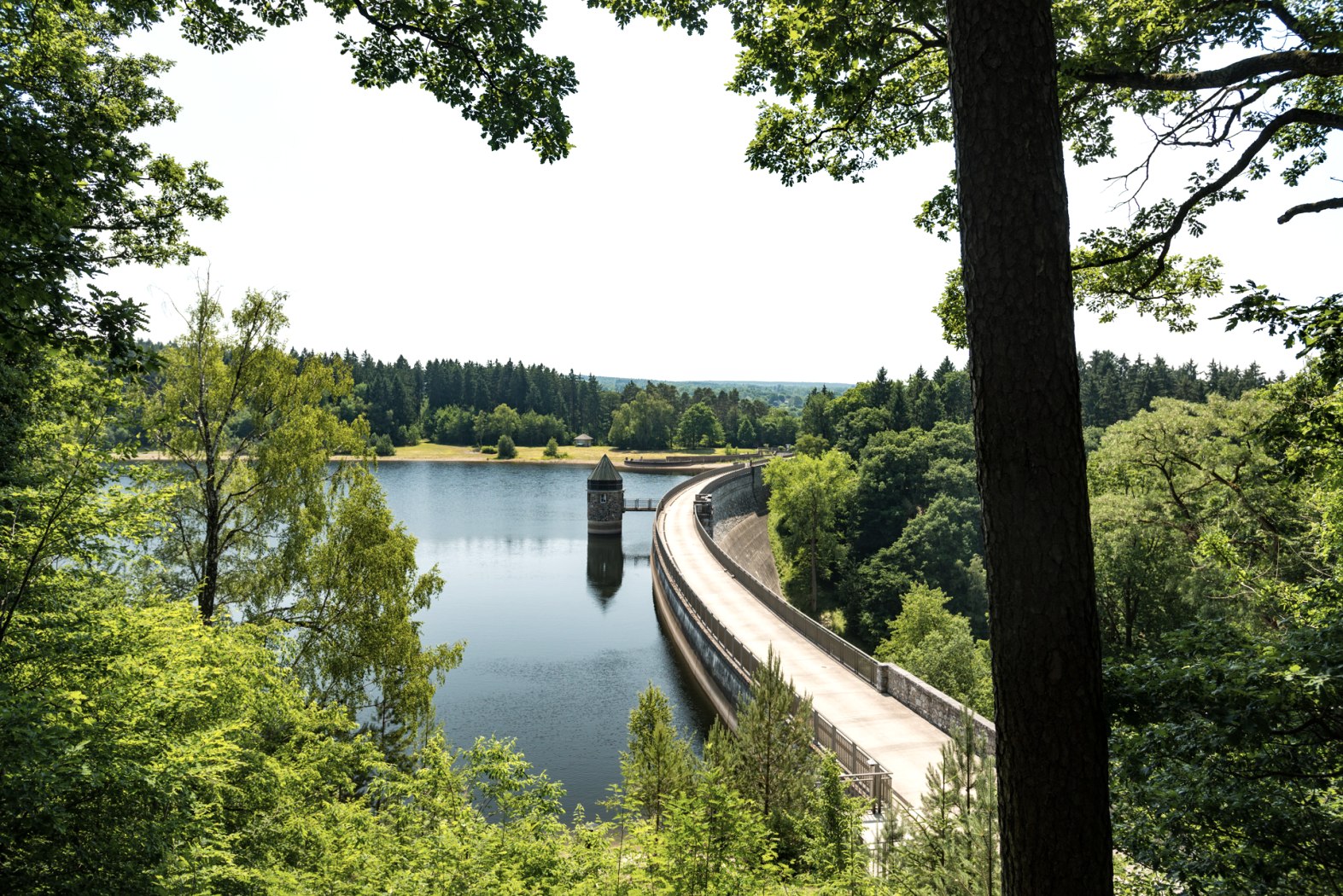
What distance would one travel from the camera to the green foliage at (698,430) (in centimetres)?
13138

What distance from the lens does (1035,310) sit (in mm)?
2904

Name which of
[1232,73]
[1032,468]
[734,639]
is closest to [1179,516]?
[734,639]

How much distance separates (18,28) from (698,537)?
137ft

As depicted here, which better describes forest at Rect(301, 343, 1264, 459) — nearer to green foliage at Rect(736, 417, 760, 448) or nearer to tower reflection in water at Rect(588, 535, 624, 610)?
green foliage at Rect(736, 417, 760, 448)

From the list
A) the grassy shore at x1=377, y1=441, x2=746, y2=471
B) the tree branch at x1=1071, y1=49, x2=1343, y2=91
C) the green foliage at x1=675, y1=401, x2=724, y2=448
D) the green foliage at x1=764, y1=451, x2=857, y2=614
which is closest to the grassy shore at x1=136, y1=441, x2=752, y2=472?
the grassy shore at x1=377, y1=441, x2=746, y2=471

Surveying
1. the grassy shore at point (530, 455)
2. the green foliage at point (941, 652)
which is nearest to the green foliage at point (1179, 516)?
the green foliage at point (941, 652)

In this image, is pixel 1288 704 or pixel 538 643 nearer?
pixel 1288 704

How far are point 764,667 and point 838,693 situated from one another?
24.8 feet

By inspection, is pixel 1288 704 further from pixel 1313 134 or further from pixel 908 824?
→ pixel 1313 134

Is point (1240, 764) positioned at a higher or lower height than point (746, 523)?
higher

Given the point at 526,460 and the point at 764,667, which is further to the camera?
the point at 526,460

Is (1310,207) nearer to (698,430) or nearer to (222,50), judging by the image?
(222,50)

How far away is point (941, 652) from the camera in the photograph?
23.4m

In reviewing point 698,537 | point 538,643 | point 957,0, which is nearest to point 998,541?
point 957,0
